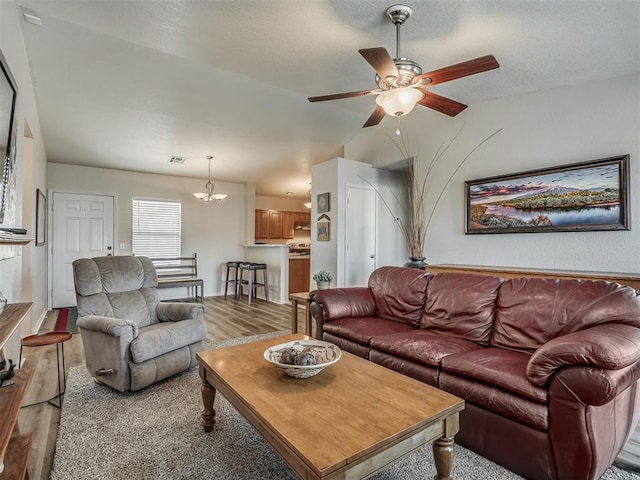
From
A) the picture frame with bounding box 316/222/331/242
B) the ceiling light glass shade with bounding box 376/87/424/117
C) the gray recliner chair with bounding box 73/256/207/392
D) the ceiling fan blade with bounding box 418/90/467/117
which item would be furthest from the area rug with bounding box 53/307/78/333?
the ceiling fan blade with bounding box 418/90/467/117

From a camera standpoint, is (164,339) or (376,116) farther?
(376,116)

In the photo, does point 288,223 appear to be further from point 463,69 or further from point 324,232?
point 463,69

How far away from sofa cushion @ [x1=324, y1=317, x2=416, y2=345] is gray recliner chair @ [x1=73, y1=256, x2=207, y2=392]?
1161 millimetres

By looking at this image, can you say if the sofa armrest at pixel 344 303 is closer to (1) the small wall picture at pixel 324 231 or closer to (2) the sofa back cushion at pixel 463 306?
(2) the sofa back cushion at pixel 463 306

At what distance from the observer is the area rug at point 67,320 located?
4473mm

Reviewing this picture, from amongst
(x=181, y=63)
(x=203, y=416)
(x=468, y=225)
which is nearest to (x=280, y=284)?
(x=468, y=225)

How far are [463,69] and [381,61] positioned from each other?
1.72 ft

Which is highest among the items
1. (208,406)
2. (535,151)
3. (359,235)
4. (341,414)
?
(535,151)

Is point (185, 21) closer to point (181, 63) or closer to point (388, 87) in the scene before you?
point (181, 63)

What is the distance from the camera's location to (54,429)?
2098mm

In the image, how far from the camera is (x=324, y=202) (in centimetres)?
532

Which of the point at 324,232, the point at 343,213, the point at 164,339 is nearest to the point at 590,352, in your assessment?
the point at 164,339

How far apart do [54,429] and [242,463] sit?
50.3 inches

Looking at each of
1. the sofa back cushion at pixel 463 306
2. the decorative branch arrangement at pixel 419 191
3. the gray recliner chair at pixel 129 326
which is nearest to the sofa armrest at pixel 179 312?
the gray recliner chair at pixel 129 326
